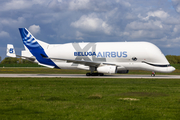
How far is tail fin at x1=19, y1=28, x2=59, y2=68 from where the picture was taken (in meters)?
40.6

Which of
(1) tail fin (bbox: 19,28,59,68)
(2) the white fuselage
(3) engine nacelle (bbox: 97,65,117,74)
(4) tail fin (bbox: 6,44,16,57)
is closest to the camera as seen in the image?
(3) engine nacelle (bbox: 97,65,117,74)

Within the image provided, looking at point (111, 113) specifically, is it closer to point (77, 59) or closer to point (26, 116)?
point (26, 116)

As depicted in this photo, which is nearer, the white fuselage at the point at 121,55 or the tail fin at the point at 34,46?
the white fuselage at the point at 121,55

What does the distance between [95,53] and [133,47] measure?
6114 mm

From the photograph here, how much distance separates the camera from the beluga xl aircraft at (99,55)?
3506cm

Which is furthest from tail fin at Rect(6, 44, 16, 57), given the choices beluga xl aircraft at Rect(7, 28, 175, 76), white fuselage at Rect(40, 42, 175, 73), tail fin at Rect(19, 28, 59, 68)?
white fuselage at Rect(40, 42, 175, 73)

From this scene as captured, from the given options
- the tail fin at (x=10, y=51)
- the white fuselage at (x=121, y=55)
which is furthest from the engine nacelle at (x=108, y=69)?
the tail fin at (x=10, y=51)

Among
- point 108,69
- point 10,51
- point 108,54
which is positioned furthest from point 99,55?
point 10,51

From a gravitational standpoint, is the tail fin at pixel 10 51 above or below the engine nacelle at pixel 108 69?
above

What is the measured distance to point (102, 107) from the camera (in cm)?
1155

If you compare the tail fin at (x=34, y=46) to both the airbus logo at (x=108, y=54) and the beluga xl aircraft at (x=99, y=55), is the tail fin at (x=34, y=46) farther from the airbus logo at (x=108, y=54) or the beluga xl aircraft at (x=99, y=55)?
the airbus logo at (x=108, y=54)

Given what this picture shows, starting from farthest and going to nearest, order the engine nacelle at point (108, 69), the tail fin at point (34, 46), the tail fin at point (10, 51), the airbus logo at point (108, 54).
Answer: the tail fin at point (10, 51), the tail fin at point (34, 46), the airbus logo at point (108, 54), the engine nacelle at point (108, 69)

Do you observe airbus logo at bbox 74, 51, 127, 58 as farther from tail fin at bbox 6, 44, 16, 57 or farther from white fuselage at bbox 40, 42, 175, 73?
tail fin at bbox 6, 44, 16, 57

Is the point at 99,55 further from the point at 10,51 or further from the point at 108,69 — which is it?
the point at 10,51
